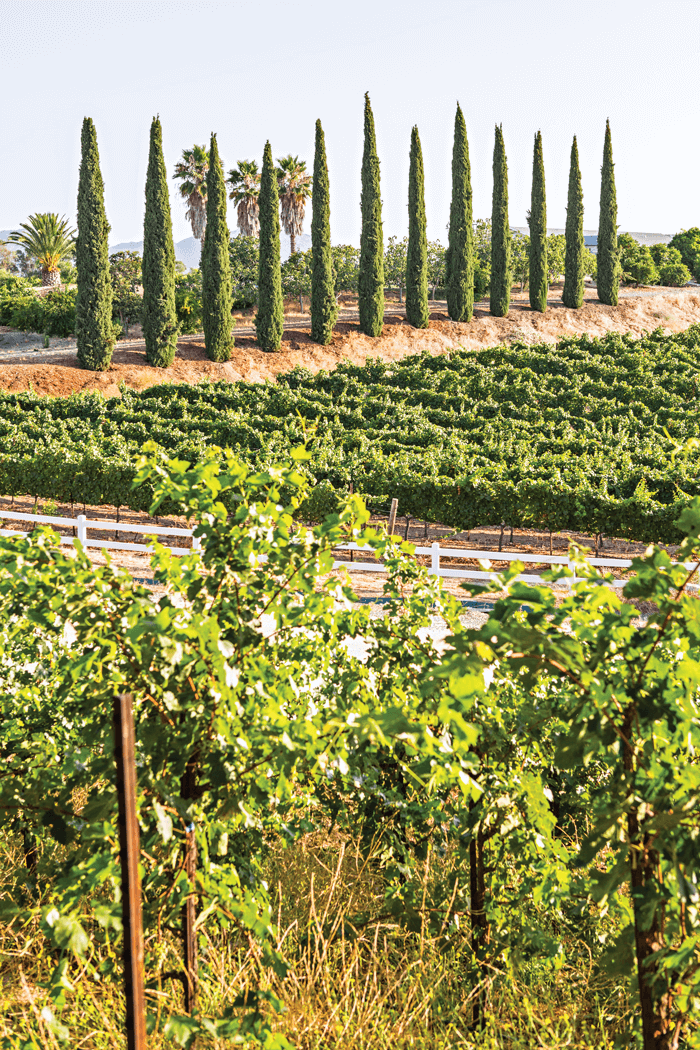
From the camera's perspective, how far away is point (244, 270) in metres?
45.1

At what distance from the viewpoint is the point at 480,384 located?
29.5 meters

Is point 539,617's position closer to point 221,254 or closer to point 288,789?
point 288,789

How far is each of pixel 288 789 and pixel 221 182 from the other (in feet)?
110

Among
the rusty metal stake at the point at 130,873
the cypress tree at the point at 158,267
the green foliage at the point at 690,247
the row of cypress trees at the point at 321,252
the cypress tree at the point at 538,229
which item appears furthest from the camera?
the green foliage at the point at 690,247

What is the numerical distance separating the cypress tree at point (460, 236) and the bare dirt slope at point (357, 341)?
3.51 ft

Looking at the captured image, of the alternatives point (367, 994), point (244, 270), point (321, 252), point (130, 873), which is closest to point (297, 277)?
point (244, 270)

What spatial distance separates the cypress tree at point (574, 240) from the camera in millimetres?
41719

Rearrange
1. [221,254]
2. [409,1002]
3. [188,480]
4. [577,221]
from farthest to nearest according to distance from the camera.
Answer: [577,221] → [221,254] → [409,1002] → [188,480]

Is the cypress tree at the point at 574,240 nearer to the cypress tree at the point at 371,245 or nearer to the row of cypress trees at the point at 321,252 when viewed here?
the row of cypress trees at the point at 321,252

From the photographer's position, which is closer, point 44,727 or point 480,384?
point 44,727

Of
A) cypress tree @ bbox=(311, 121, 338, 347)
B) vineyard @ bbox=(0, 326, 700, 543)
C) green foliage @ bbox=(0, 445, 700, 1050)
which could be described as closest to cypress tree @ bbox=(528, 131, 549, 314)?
vineyard @ bbox=(0, 326, 700, 543)

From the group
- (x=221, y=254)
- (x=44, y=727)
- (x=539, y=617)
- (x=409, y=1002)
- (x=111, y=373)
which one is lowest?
(x=409, y=1002)

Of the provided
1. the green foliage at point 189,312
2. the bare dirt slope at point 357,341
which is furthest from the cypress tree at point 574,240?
the green foliage at point 189,312

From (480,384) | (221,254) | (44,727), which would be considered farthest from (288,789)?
(221,254)
